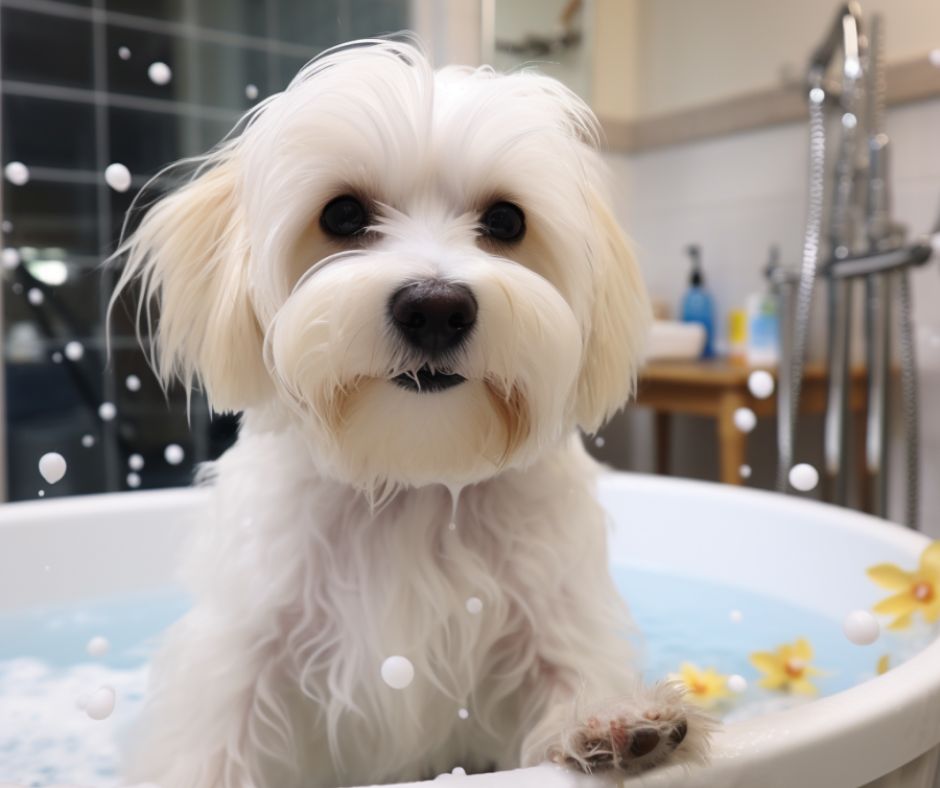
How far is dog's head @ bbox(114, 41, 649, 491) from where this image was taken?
Answer: 76 cm

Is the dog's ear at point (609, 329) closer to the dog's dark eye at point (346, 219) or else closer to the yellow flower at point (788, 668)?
the dog's dark eye at point (346, 219)

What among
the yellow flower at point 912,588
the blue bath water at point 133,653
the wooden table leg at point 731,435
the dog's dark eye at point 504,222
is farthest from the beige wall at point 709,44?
the dog's dark eye at point 504,222

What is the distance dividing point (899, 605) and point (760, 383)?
3.28 feet

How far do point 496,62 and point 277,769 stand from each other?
239 centimetres

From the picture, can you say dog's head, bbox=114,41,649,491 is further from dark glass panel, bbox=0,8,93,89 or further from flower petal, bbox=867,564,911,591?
dark glass panel, bbox=0,8,93,89

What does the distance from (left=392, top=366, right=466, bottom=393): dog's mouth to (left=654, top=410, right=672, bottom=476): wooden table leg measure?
2.28 meters

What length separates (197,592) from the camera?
3.36 ft

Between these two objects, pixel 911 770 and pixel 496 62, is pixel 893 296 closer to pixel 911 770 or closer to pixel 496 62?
pixel 496 62

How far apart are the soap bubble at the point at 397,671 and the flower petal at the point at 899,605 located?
0.69m

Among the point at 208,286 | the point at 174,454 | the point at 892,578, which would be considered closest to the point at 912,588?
the point at 892,578

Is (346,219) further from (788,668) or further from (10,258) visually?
(10,258)

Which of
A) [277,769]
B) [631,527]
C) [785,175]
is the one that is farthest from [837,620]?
[785,175]

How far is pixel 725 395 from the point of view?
237 centimetres

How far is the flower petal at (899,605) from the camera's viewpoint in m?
1.19
